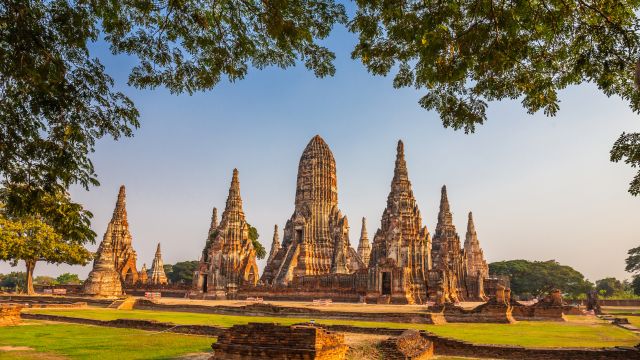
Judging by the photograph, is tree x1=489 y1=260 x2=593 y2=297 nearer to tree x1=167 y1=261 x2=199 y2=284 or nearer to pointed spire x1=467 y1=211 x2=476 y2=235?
pointed spire x1=467 y1=211 x2=476 y2=235

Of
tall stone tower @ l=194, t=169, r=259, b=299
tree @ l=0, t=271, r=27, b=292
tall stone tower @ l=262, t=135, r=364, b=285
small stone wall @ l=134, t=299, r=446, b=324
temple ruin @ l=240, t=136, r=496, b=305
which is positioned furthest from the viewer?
tree @ l=0, t=271, r=27, b=292

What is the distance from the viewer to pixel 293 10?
7160 mm


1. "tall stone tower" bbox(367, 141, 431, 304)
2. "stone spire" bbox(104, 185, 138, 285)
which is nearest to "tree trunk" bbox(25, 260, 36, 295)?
"stone spire" bbox(104, 185, 138, 285)

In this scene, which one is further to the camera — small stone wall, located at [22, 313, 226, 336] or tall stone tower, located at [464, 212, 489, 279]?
tall stone tower, located at [464, 212, 489, 279]

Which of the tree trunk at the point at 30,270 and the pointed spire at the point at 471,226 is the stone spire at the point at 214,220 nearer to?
the tree trunk at the point at 30,270

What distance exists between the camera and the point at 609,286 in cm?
7625

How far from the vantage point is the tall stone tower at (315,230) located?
1597 inches

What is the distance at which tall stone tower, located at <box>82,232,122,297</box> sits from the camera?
36219mm

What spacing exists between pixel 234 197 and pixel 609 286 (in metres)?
64.8

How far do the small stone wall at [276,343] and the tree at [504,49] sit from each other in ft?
14.4

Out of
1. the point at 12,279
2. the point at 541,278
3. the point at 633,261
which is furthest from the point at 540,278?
the point at 12,279

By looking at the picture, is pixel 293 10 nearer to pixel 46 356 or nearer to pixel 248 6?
pixel 248 6

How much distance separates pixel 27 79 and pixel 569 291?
7050 centimetres

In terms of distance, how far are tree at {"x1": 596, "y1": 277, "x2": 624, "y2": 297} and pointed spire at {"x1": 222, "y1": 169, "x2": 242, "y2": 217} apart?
59957 mm
